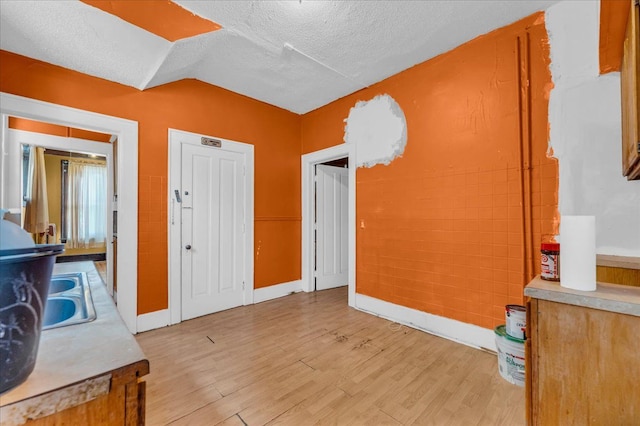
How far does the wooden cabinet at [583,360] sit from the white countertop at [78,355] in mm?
1564

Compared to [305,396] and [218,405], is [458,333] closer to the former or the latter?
[305,396]

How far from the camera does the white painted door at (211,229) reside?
3.25 metres

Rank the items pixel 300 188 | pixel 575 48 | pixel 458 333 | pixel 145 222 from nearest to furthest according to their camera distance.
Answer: pixel 575 48
pixel 458 333
pixel 145 222
pixel 300 188

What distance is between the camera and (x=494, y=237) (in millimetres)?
2453

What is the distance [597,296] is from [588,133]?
60.0 inches

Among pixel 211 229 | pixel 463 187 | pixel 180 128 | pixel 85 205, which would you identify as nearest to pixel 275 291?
pixel 211 229

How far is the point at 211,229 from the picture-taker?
3453 mm

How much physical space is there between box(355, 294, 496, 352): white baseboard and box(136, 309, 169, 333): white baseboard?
224 cm

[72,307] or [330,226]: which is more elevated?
[330,226]

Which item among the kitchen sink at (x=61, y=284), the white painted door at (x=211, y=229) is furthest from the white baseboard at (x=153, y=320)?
the kitchen sink at (x=61, y=284)

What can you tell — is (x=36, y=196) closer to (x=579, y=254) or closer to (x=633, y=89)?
(x=579, y=254)

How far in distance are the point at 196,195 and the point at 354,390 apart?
2.65 metres

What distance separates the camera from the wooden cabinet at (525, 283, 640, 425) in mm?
1064

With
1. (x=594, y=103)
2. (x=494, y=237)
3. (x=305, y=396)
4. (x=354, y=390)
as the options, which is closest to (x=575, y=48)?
(x=594, y=103)
